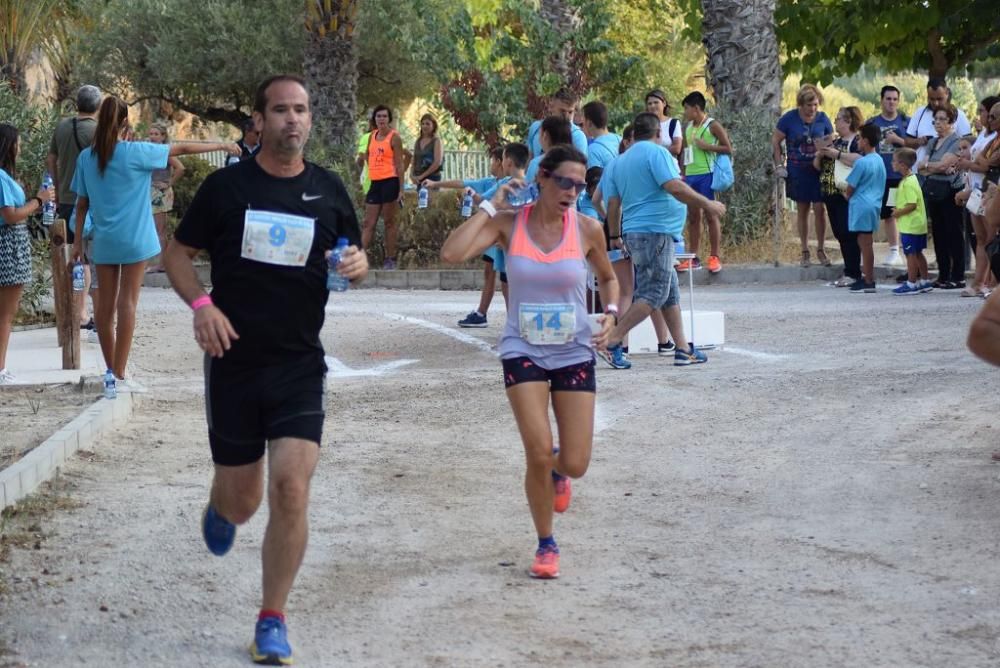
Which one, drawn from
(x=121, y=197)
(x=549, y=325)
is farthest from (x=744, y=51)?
(x=549, y=325)

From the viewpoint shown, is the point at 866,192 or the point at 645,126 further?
the point at 866,192

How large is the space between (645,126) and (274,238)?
6.48 metres

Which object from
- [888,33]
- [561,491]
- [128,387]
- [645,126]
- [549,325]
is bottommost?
[561,491]

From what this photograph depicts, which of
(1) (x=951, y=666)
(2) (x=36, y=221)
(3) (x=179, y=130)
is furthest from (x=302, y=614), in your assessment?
(3) (x=179, y=130)

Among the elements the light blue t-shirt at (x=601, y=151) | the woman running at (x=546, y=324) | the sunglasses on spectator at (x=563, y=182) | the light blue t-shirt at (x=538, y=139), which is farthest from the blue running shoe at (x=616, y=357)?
the sunglasses on spectator at (x=563, y=182)

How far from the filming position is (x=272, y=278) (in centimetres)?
563

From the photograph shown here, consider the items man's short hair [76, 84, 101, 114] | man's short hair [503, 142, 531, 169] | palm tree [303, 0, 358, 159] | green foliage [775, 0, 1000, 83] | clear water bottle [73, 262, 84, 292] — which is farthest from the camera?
green foliage [775, 0, 1000, 83]

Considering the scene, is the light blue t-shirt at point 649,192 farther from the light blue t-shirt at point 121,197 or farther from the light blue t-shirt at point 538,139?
the light blue t-shirt at point 121,197

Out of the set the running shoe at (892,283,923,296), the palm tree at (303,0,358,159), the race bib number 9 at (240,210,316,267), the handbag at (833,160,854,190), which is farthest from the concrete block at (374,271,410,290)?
the race bib number 9 at (240,210,316,267)

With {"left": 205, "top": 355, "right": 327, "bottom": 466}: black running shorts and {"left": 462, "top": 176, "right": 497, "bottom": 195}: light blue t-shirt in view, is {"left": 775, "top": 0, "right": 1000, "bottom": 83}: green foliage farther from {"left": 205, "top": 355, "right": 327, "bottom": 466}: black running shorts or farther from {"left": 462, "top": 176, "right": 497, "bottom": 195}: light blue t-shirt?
{"left": 205, "top": 355, "right": 327, "bottom": 466}: black running shorts

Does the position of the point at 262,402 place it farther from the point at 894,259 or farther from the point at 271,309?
the point at 894,259

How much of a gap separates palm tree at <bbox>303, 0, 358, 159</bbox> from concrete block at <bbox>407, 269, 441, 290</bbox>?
12.1 ft

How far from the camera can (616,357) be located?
39.6 ft

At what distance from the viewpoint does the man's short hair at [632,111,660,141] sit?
11727 mm
